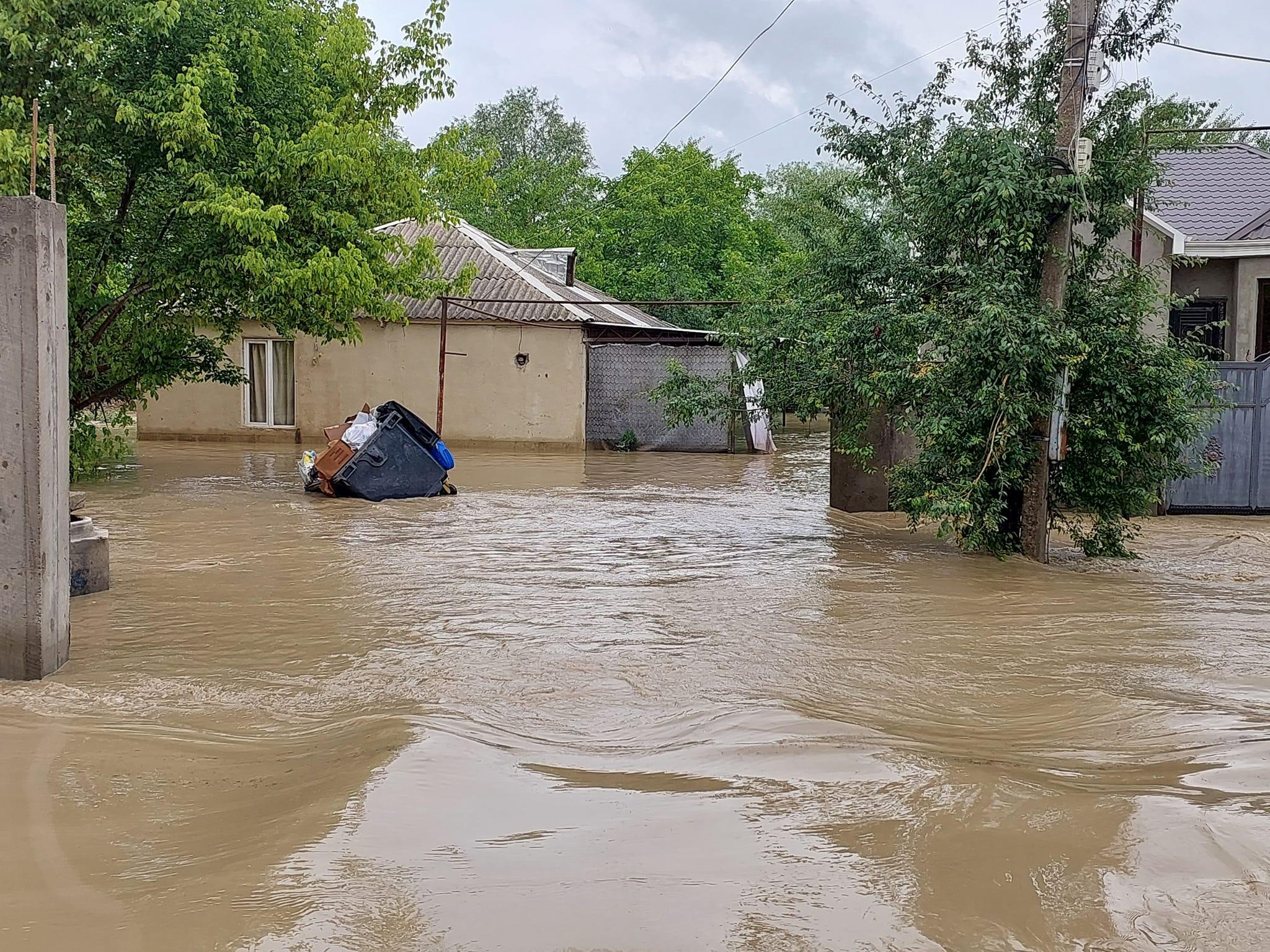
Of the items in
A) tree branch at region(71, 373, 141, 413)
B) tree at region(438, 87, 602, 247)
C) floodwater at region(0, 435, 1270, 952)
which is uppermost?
tree at region(438, 87, 602, 247)

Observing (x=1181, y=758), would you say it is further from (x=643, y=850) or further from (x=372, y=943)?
(x=372, y=943)

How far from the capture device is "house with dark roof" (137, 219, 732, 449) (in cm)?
2309

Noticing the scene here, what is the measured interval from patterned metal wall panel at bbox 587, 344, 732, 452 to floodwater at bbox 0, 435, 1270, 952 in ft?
43.6

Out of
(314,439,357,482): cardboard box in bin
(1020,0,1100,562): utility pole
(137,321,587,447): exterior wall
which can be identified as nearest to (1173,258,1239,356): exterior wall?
(1020,0,1100,562): utility pole

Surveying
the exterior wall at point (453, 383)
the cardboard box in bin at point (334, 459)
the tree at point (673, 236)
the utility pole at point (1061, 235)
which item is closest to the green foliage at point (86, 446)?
the cardboard box in bin at point (334, 459)

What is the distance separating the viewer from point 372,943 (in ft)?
10.5

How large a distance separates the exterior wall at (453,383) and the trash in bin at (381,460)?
8143 millimetres

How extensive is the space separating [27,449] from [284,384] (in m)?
18.7

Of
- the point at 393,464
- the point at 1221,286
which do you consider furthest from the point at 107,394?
the point at 1221,286

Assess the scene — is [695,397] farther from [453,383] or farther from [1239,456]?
[453,383]

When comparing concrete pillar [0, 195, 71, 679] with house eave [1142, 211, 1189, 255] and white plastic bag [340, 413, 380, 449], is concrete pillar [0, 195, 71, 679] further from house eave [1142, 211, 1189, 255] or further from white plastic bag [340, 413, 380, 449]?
house eave [1142, 211, 1189, 255]

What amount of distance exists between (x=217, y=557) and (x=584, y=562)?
3189mm

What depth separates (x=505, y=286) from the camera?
78.0 ft

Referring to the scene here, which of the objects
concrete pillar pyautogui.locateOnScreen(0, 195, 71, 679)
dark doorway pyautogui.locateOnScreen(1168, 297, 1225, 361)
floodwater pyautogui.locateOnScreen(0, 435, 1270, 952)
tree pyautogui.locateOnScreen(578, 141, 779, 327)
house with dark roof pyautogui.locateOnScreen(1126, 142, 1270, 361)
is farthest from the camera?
tree pyautogui.locateOnScreen(578, 141, 779, 327)
